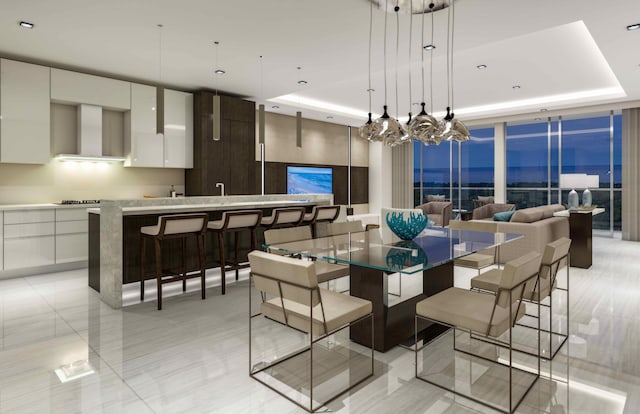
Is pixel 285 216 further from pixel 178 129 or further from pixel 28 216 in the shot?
pixel 28 216

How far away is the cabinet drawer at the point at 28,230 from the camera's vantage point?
4.98 m

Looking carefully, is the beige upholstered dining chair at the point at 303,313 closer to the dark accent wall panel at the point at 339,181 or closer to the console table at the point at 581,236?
the console table at the point at 581,236

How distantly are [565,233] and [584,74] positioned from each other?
2674mm

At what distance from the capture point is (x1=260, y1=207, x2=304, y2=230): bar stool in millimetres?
4847

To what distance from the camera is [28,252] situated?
5.12m

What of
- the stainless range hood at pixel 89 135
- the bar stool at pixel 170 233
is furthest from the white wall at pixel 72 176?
the bar stool at pixel 170 233

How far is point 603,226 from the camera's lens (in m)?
9.03

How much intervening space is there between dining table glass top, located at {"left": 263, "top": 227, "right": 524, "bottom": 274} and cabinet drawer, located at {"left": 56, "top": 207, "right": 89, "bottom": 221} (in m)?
3.88

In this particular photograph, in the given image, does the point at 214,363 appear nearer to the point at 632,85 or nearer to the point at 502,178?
the point at 632,85

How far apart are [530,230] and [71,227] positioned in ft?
20.2

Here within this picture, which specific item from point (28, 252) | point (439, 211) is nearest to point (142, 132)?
point (28, 252)

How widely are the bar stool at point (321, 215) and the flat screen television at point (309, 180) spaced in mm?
3791

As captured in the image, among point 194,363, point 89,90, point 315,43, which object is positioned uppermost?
point 315,43

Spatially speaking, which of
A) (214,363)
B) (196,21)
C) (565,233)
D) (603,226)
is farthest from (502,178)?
(214,363)
